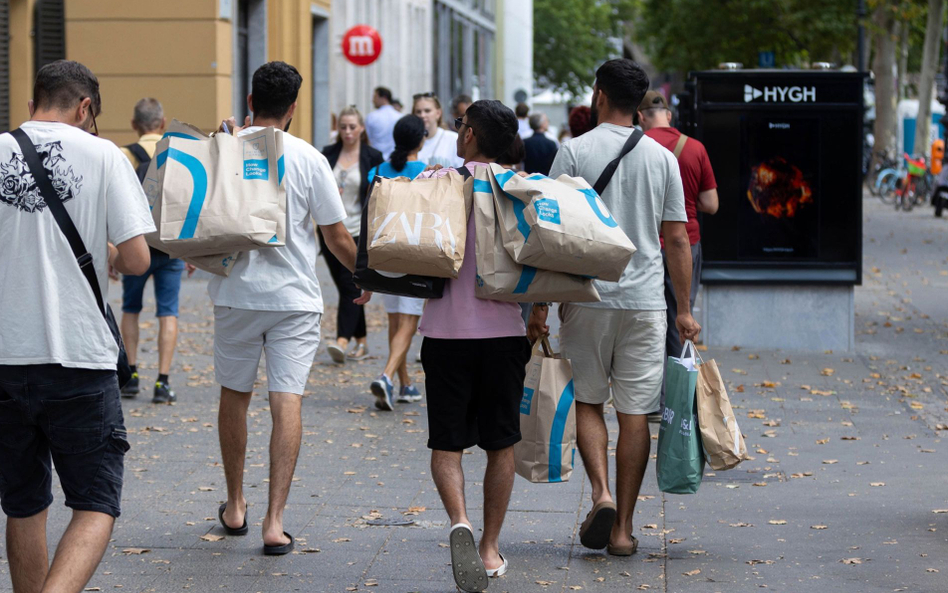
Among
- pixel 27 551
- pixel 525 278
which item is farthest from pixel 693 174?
pixel 27 551

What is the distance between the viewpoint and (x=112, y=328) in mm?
4062

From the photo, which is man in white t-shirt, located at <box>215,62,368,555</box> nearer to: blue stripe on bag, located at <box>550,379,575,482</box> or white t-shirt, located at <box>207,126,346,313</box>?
white t-shirt, located at <box>207,126,346,313</box>

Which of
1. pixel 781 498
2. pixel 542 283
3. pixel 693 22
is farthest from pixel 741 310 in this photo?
pixel 693 22

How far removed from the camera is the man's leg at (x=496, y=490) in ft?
16.0

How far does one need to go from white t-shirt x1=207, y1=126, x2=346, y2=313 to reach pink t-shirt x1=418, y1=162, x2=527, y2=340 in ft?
2.50

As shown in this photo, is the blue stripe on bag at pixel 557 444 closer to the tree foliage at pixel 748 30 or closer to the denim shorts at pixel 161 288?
the denim shorts at pixel 161 288

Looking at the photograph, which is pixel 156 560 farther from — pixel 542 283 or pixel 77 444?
pixel 542 283

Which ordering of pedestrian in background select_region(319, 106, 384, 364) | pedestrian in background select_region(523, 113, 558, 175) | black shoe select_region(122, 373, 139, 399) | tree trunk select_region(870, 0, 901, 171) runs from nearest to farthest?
black shoe select_region(122, 373, 139, 399) < pedestrian in background select_region(319, 106, 384, 364) < pedestrian in background select_region(523, 113, 558, 175) < tree trunk select_region(870, 0, 901, 171)

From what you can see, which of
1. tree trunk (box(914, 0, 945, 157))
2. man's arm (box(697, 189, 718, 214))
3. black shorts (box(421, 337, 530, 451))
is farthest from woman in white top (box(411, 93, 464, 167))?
tree trunk (box(914, 0, 945, 157))

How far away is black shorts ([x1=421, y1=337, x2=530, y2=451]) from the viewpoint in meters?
4.75

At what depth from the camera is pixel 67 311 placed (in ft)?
13.0

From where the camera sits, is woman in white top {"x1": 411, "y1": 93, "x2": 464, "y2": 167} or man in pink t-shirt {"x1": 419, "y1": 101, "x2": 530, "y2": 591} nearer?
man in pink t-shirt {"x1": 419, "y1": 101, "x2": 530, "y2": 591}

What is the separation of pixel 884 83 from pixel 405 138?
1401 inches

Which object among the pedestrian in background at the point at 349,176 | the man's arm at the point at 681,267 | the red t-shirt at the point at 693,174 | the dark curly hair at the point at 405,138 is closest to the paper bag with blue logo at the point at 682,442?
the man's arm at the point at 681,267
